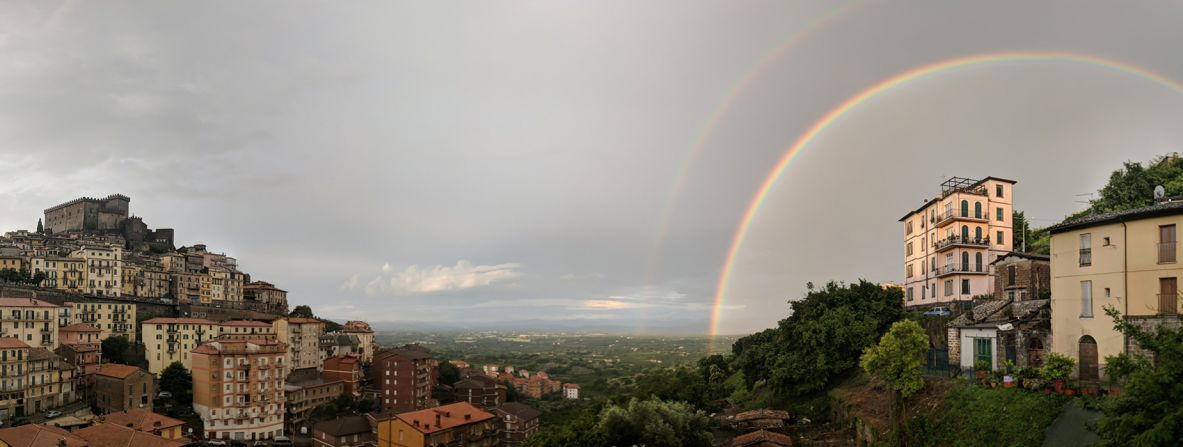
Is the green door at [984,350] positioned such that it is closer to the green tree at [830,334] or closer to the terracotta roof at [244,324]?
the green tree at [830,334]

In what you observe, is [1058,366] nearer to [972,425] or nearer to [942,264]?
[972,425]

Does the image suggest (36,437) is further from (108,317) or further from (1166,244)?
(1166,244)

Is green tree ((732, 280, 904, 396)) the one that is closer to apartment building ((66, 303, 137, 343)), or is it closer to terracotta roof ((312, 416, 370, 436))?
terracotta roof ((312, 416, 370, 436))

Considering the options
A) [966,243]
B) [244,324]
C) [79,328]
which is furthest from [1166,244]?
[79,328]

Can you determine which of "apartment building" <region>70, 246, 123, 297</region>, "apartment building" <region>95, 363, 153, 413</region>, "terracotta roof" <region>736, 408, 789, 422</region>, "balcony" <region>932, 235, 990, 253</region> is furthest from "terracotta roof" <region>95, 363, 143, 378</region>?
"balcony" <region>932, 235, 990, 253</region>

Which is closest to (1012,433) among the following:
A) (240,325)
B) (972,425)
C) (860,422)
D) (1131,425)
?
(972,425)

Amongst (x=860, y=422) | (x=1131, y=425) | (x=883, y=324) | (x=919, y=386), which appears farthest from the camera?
(x=883, y=324)

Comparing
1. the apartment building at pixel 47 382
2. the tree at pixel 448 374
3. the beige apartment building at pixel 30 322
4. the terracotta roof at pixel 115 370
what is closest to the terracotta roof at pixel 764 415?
the terracotta roof at pixel 115 370
